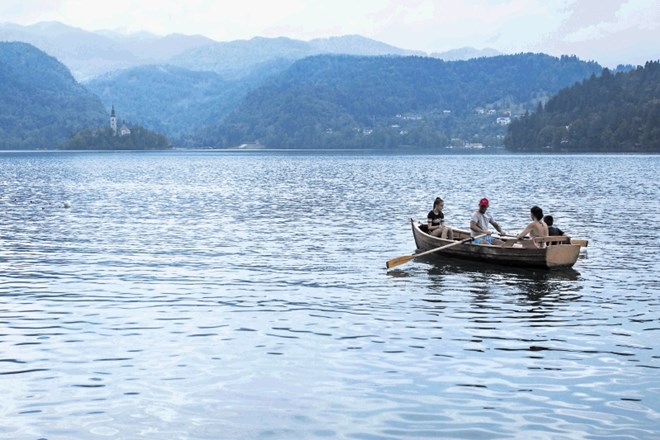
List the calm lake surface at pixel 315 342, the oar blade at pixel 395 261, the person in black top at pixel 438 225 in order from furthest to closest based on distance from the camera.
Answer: the person in black top at pixel 438 225 → the oar blade at pixel 395 261 → the calm lake surface at pixel 315 342

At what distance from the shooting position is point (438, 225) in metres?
41.8

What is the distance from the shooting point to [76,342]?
23016 millimetres

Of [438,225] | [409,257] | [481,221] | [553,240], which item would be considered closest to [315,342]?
[409,257]

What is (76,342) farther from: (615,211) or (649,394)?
(615,211)

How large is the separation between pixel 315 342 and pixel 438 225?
775 inches

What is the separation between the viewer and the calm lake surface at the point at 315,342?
1708 cm

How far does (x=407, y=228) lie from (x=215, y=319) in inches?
1239

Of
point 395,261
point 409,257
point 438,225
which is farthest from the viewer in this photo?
point 438,225

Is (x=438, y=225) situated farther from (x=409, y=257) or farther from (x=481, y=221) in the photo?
(x=409, y=257)

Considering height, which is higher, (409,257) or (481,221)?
(481,221)

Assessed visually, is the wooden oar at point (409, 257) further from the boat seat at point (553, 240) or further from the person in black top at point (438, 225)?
the boat seat at point (553, 240)

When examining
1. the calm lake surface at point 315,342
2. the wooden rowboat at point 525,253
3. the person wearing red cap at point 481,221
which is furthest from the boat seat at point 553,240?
the person wearing red cap at point 481,221

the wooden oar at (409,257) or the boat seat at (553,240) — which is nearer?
the boat seat at (553,240)

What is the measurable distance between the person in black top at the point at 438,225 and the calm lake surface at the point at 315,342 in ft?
6.62
